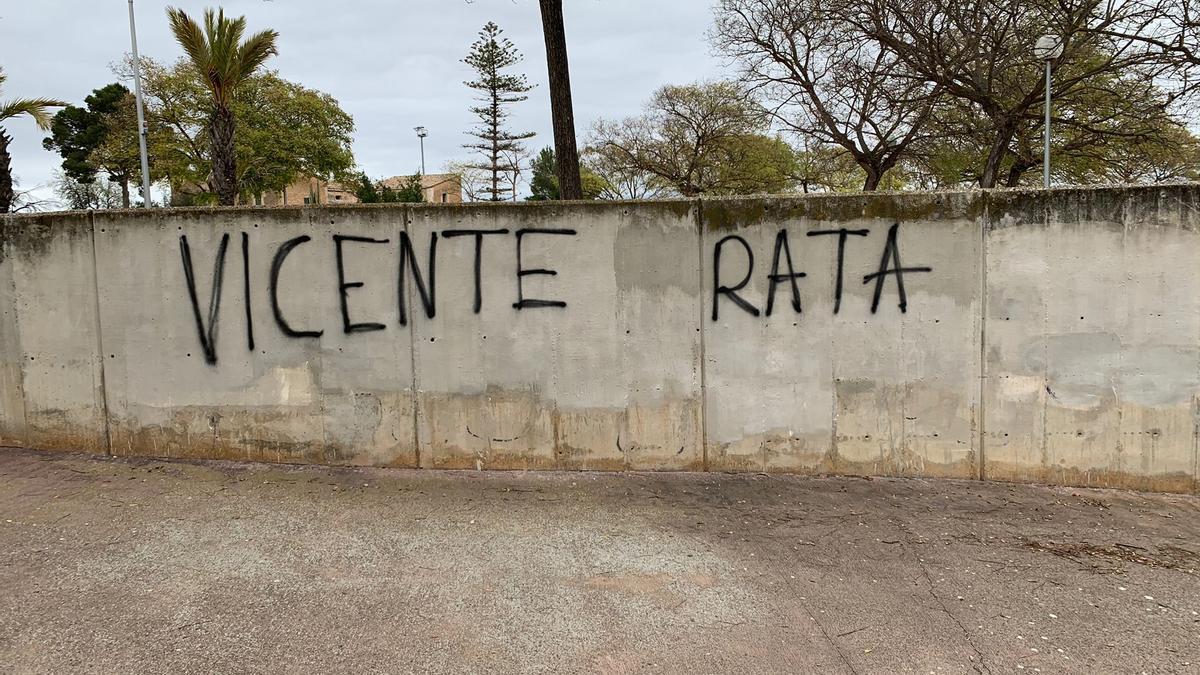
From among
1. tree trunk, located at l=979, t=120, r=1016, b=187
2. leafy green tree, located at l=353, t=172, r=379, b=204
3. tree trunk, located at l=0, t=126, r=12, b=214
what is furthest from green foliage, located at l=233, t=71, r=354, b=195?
tree trunk, located at l=979, t=120, r=1016, b=187

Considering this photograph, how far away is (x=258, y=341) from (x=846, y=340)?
13.1ft

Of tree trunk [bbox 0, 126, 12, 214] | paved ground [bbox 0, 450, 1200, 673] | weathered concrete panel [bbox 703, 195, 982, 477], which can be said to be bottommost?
paved ground [bbox 0, 450, 1200, 673]

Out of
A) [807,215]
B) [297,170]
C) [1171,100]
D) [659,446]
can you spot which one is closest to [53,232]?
[659,446]

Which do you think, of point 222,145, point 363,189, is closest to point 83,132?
point 363,189

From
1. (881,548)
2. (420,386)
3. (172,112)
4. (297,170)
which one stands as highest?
(172,112)

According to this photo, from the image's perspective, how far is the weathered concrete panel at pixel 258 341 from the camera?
4809mm

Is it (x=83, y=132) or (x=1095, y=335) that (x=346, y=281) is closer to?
(x=1095, y=335)

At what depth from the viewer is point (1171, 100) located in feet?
41.9

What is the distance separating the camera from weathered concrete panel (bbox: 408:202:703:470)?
15.5 feet

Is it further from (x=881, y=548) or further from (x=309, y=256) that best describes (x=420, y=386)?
(x=881, y=548)

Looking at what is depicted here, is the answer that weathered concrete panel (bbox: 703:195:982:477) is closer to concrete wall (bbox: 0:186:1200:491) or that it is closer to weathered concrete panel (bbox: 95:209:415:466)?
concrete wall (bbox: 0:186:1200:491)

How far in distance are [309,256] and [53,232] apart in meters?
1.87

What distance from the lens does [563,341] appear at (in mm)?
4789

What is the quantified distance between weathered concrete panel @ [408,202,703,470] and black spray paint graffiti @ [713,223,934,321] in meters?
0.19
